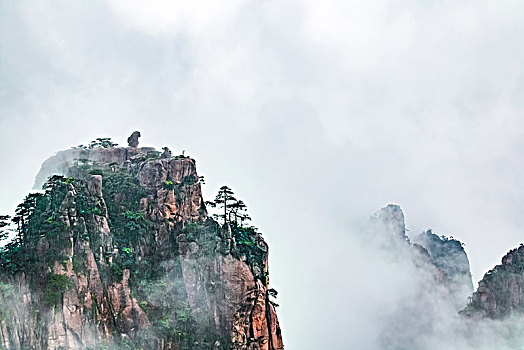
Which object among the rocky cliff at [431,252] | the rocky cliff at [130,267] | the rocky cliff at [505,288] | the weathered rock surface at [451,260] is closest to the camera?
the rocky cliff at [130,267]

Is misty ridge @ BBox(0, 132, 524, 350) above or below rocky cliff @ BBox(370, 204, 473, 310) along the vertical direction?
below

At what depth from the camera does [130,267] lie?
7444 cm

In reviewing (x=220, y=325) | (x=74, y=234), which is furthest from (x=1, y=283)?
(x=220, y=325)

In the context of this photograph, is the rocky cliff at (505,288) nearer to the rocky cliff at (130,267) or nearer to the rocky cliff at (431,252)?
the rocky cliff at (431,252)

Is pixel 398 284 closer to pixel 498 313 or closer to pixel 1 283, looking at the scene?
pixel 498 313

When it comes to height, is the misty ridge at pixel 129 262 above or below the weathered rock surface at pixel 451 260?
below

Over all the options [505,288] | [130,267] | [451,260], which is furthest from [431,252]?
[130,267]

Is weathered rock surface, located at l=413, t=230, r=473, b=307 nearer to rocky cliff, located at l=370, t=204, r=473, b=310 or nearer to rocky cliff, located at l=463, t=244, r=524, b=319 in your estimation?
rocky cliff, located at l=370, t=204, r=473, b=310

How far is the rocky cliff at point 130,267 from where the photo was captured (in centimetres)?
6731

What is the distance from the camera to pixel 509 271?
123562 mm

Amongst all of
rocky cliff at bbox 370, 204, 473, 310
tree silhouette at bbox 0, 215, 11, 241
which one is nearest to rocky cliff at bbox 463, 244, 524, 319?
rocky cliff at bbox 370, 204, 473, 310

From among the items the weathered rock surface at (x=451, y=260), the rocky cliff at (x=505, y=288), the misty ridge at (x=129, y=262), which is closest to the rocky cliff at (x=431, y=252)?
the weathered rock surface at (x=451, y=260)

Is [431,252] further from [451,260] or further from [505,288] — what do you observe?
[505,288]

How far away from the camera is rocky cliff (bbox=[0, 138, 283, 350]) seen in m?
67.3
